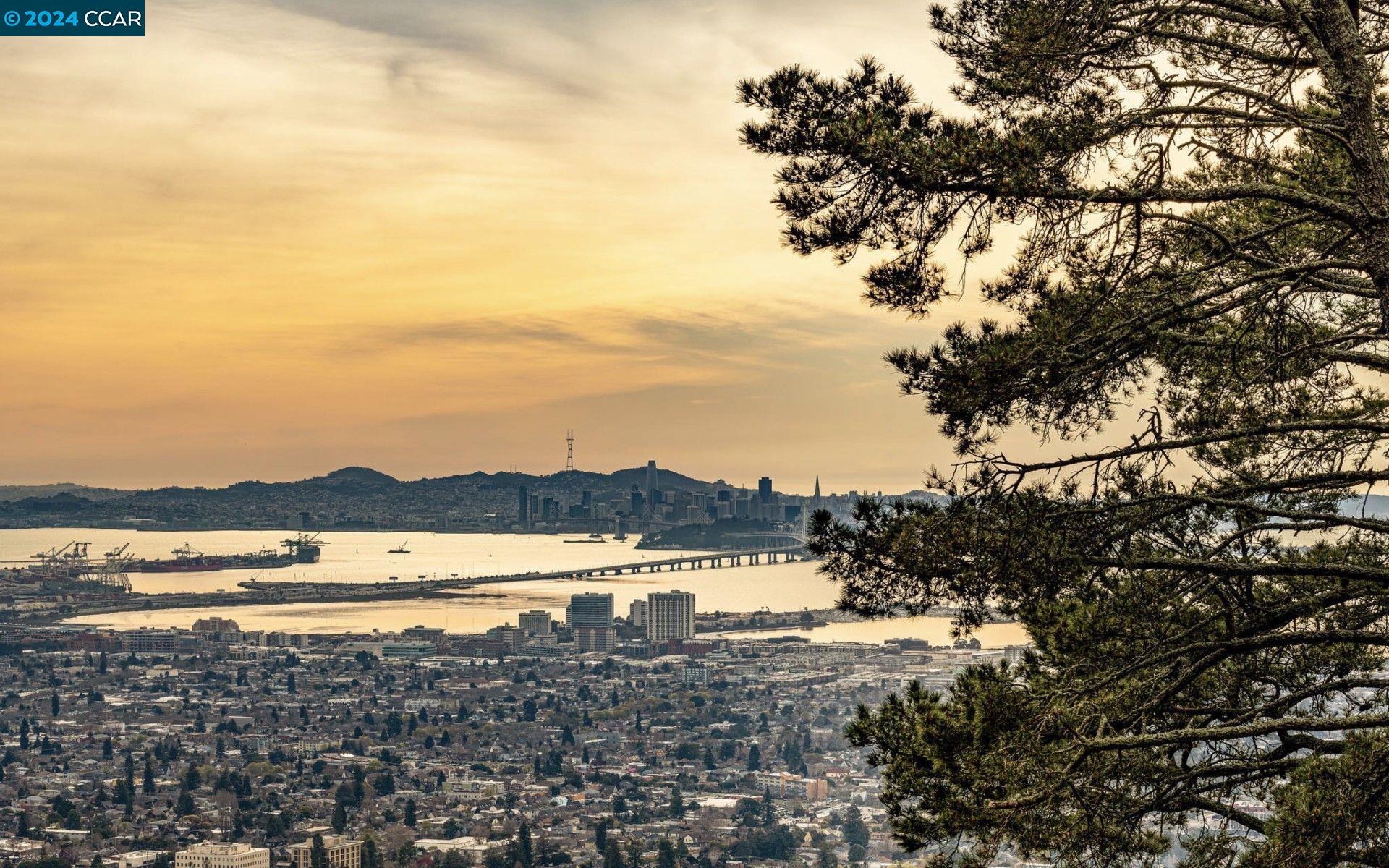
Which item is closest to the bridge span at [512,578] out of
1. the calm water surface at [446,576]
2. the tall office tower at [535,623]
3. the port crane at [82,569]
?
the calm water surface at [446,576]

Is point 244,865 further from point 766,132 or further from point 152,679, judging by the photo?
point 152,679

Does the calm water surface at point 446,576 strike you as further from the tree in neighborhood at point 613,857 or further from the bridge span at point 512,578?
the tree in neighborhood at point 613,857

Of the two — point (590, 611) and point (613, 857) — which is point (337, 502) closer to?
point (590, 611)

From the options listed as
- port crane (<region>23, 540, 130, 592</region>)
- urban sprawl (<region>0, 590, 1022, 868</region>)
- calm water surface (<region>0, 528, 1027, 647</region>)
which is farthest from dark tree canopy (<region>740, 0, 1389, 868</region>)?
port crane (<region>23, 540, 130, 592</region>)

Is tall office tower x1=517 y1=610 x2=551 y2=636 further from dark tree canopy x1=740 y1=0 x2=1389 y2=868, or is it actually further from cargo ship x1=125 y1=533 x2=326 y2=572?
dark tree canopy x1=740 y1=0 x2=1389 y2=868

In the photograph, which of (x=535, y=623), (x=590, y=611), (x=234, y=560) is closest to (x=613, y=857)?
(x=535, y=623)

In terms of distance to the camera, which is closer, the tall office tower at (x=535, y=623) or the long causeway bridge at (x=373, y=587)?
the tall office tower at (x=535, y=623)
